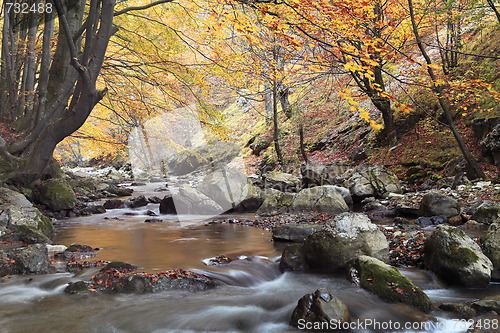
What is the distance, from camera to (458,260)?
4180 millimetres

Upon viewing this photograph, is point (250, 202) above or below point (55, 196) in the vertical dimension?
below

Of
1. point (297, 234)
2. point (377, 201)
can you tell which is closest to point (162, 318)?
point (297, 234)

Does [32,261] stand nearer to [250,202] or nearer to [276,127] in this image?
[250,202]

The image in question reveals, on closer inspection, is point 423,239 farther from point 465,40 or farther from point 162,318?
point 465,40

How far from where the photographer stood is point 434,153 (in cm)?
1093

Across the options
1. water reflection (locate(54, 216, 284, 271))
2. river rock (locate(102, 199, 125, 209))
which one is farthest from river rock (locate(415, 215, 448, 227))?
river rock (locate(102, 199, 125, 209))

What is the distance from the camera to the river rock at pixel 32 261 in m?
4.39

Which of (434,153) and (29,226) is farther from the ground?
(434,153)

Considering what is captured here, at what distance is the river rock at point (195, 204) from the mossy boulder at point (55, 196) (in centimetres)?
348

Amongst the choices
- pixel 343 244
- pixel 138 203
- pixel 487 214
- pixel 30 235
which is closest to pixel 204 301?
pixel 343 244

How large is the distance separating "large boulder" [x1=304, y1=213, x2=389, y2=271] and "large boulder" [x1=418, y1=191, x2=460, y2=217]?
10.5ft

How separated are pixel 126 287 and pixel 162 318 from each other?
830 mm

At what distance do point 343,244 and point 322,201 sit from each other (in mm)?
4701

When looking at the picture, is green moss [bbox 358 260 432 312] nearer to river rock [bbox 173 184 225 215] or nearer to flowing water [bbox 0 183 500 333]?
flowing water [bbox 0 183 500 333]
